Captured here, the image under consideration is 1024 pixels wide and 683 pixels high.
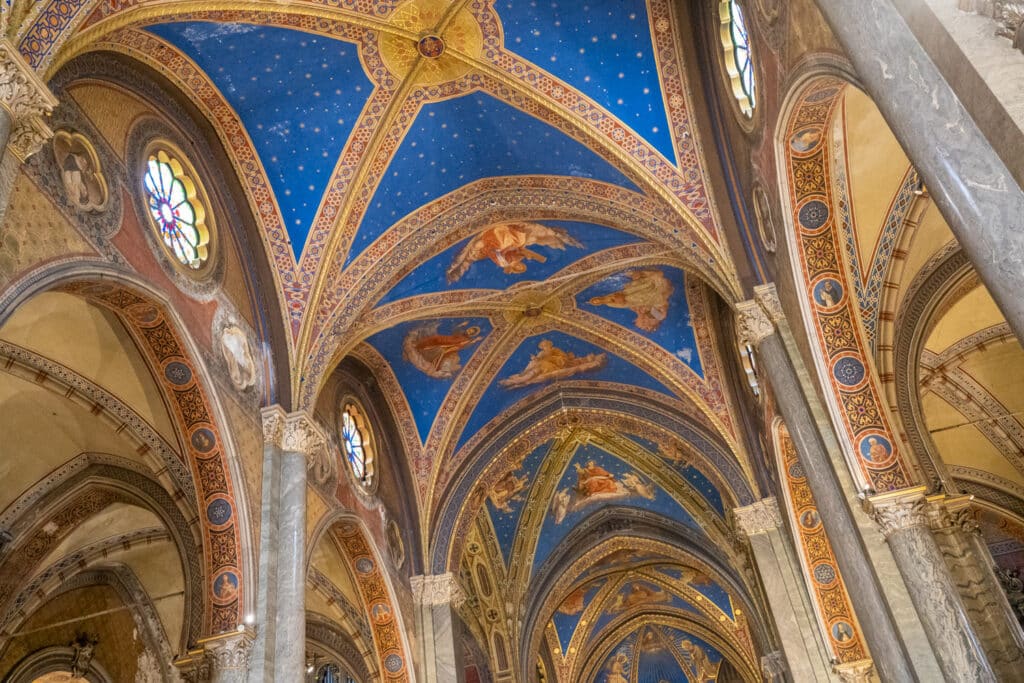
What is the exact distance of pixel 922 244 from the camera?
986cm

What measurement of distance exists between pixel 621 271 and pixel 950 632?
864 cm

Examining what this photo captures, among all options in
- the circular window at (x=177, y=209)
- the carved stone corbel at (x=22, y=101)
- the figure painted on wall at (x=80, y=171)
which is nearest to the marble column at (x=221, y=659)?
the circular window at (x=177, y=209)

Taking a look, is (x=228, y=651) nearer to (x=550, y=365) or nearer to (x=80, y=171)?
(x=80, y=171)

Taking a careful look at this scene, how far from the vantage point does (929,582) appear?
23.9 ft

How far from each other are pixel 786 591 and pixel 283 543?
28.5ft

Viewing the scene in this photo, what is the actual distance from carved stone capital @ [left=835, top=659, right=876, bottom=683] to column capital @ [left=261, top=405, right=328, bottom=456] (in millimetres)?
8442

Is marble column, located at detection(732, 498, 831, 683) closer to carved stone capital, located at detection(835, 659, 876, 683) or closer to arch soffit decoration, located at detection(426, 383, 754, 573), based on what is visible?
arch soffit decoration, located at detection(426, 383, 754, 573)

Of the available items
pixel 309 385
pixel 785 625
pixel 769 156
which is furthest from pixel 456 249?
pixel 785 625

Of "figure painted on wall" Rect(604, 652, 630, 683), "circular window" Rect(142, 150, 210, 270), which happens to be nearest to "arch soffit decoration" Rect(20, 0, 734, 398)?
"circular window" Rect(142, 150, 210, 270)

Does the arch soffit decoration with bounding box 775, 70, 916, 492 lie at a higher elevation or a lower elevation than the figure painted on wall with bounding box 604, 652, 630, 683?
lower

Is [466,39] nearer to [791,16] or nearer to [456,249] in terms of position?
[456,249]

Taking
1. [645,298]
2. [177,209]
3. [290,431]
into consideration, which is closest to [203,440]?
[290,431]

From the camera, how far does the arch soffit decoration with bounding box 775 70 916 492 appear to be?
26.3 feet

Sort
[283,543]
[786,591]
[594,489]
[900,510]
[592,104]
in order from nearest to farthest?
[900,510], [283,543], [592,104], [786,591], [594,489]
